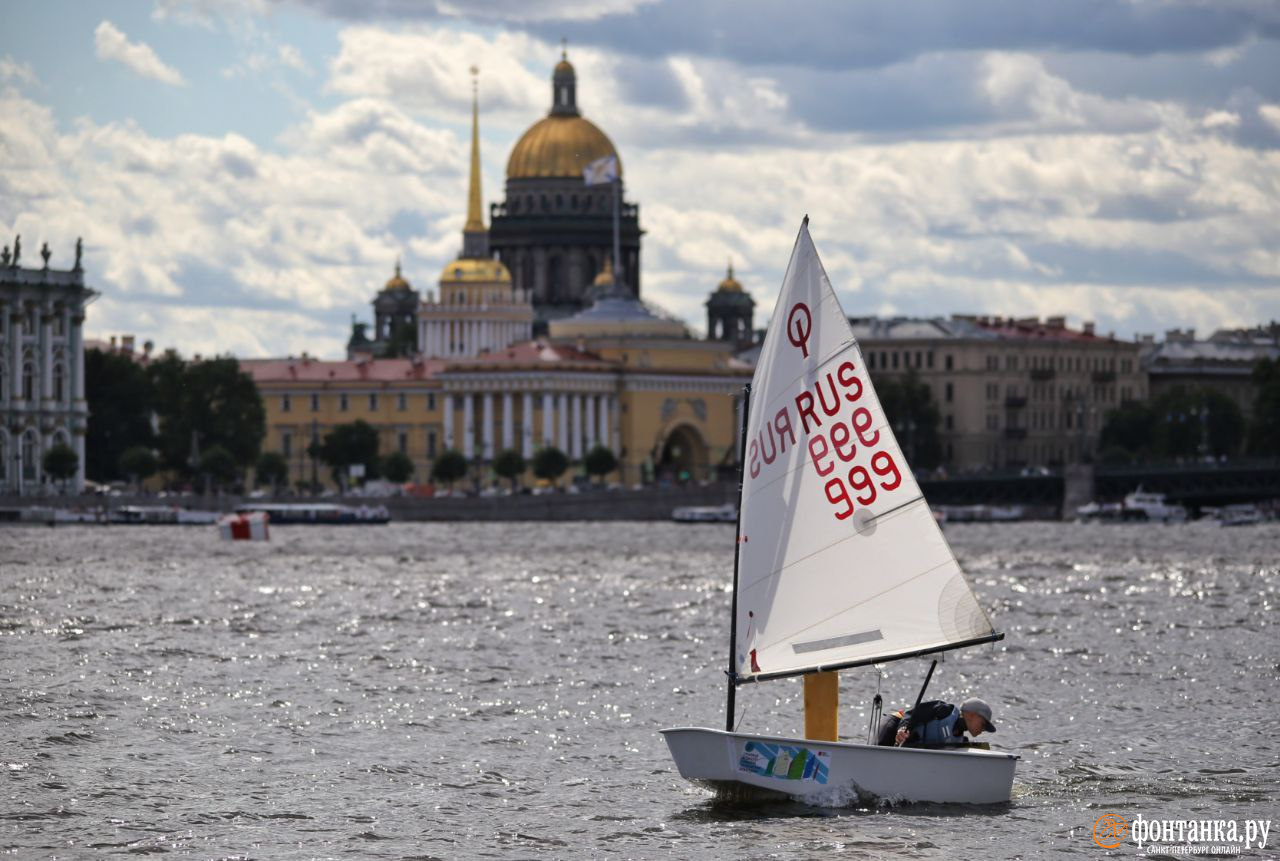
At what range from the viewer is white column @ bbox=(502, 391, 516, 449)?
144m

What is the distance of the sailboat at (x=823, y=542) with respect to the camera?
93.6 ft

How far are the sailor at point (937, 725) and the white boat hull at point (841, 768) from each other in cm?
28

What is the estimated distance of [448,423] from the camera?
146m

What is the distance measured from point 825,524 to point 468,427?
117 meters

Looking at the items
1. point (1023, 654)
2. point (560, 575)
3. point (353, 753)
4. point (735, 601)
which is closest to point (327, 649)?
point (1023, 654)

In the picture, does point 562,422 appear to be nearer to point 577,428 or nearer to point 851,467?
point 577,428

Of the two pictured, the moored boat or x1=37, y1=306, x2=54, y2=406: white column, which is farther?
x1=37, y1=306, x2=54, y2=406: white column

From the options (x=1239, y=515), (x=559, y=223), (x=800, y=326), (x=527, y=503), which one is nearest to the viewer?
(x=800, y=326)

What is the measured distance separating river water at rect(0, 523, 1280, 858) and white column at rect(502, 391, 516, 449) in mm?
75709

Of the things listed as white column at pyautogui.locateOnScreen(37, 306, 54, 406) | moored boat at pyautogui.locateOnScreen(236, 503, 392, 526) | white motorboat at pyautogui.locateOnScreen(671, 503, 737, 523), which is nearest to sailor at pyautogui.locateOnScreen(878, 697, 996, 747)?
moored boat at pyautogui.locateOnScreen(236, 503, 392, 526)

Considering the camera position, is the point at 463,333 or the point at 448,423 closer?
the point at 448,423

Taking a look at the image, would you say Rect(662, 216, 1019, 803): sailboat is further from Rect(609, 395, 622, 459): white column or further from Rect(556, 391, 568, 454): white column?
Rect(609, 395, 622, 459): white column

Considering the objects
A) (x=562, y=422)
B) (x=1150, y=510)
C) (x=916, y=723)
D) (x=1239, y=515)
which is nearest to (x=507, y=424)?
(x=562, y=422)

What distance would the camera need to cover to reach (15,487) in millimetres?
112000
